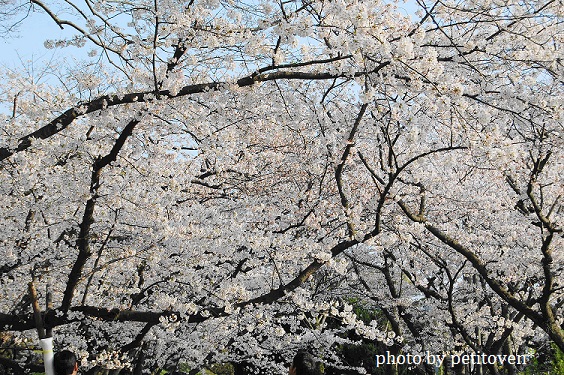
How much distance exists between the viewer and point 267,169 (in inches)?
386

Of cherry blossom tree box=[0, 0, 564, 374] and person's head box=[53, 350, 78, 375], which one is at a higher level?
cherry blossom tree box=[0, 0, 564, 374]

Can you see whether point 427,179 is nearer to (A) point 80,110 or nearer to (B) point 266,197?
(B) point 266,197

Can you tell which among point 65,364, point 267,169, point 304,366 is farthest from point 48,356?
point 267,169

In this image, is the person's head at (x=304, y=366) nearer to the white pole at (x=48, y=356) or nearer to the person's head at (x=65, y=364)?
the person's head at (x=65, y=364)

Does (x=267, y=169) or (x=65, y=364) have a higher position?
(x=267, y=169)

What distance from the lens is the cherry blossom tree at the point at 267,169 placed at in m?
4.62

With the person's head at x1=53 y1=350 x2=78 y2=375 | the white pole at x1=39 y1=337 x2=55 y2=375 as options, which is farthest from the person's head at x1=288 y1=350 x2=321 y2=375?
the white pole at x1=39 y1=337 x2=55 y2=375

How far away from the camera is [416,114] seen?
19.0 feet

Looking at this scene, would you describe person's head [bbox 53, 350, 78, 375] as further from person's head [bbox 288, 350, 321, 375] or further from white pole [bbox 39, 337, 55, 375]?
person's head [bbox 288, 350, 321, 375]

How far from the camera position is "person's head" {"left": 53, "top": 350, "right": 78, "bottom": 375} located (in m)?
→ 3.73

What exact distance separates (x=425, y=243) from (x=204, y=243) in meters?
4.15

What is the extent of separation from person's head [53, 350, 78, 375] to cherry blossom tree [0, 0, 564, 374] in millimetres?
1686

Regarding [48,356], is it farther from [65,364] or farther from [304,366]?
[304,366]

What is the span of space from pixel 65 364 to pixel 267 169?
636cm
